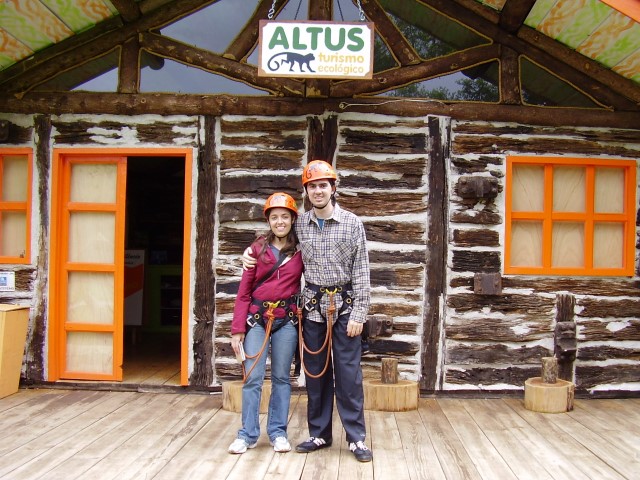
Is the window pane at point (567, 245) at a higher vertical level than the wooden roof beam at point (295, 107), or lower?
lower

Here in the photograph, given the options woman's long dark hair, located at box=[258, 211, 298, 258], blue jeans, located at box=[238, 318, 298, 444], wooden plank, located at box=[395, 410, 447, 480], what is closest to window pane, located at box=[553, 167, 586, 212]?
wooden plank, located at box=[395, 410, 447, 480]

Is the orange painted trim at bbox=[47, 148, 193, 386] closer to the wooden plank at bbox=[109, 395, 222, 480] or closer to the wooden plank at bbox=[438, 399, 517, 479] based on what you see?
the wooden plank at bbox=[109, 395, 222, 480]

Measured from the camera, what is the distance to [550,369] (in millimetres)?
5297

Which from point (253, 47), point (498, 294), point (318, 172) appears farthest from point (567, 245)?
point (253, 47)

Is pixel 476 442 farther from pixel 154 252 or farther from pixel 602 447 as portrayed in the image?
pixel 154 252

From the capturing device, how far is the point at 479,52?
5.64 m

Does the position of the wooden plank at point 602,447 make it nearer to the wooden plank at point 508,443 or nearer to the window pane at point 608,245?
the wooden plank at point 508,443

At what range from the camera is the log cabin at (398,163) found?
5590 mm

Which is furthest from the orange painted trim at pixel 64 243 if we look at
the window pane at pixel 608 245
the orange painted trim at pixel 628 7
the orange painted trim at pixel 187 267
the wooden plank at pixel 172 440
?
the window pane at pixel 608 245

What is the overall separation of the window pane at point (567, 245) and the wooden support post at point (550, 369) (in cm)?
95

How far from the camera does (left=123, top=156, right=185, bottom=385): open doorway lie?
27.9 ft

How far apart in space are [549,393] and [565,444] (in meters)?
0.84

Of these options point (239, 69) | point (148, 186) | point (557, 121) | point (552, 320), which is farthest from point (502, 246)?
point (148, 186)

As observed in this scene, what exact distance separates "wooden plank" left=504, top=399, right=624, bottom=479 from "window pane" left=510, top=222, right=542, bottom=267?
4.25 ft
